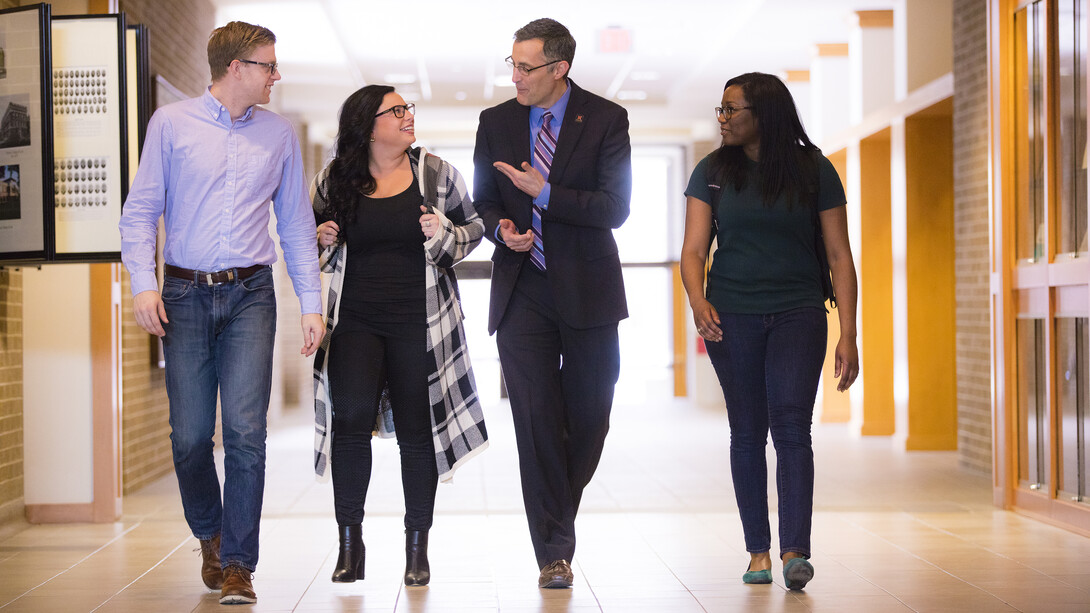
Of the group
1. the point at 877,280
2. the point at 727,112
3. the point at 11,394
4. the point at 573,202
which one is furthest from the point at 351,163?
the point at 877,280

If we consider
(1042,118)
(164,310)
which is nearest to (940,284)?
(1042,118)

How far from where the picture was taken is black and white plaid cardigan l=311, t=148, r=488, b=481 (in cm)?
345

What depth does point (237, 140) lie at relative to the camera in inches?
129

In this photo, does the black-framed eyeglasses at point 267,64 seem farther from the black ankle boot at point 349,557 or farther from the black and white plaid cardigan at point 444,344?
the black ankle boot at point 349,557

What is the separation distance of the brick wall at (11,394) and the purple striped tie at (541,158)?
7.97 ft

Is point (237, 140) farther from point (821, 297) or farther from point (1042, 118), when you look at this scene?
point (1042, 118)

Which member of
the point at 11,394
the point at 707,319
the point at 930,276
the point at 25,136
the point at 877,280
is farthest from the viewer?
the point at 877,280

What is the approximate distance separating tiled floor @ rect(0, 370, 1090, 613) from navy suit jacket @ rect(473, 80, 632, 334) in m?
0.84

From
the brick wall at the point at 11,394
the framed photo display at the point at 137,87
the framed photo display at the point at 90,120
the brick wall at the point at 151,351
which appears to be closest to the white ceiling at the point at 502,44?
the brick wall at the point at 151,351

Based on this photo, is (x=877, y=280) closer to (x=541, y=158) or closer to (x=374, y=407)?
(x=541, y=158)

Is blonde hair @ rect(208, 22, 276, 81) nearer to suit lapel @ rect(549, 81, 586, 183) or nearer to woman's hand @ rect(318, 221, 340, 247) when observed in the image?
woman's hand @ rect(318, 221, 340, 247)

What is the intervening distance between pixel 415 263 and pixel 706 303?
0.86 metres

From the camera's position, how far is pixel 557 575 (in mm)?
3447

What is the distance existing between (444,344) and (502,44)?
7144 mm
